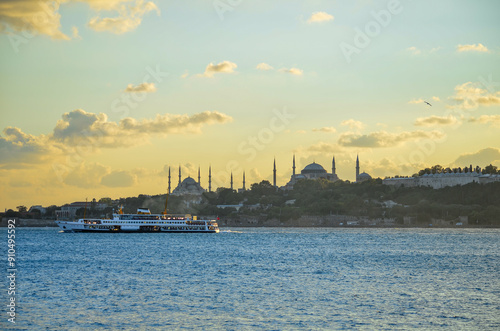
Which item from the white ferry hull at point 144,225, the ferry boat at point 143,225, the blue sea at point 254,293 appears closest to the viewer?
the blue sea at point 254,293

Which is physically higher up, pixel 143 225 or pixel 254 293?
pixel 143 225

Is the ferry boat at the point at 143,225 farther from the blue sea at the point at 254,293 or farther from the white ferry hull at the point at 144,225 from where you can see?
the blue sea at the point at 254,293

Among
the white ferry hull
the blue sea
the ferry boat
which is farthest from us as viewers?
the ferry boat

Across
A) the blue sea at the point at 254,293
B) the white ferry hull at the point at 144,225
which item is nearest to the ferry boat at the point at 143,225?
the white ferry hull at the point at 144,225

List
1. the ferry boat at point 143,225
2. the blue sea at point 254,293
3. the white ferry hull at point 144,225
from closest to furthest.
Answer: the blue sea at point 254,293 < the white ferry hull at point 144,225 < the ferry boat at point 143,225

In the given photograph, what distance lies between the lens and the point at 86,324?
35188mm

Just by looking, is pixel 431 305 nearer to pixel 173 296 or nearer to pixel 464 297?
pixel 464 297

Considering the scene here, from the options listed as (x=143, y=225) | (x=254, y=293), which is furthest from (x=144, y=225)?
(x=254, y=293)

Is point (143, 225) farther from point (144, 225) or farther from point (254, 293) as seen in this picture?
point (254, 293)

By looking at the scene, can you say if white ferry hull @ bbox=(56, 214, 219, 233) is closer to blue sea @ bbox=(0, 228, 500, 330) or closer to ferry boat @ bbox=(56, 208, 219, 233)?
ferry boat @ bbox=(56, 208, 219, 233)

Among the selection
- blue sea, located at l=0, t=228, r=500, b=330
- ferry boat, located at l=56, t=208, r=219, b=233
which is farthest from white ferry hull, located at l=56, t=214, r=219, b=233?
blue sea, located at l=0, t=228, r=500, b=330

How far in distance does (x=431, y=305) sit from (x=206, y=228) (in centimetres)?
10583

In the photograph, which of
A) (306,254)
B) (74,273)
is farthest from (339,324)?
(306,254)

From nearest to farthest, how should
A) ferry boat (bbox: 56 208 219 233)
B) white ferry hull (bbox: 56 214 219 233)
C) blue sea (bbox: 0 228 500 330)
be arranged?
1. blue sea (bbox: 0 228 500 330)
2. white ferry hull (bbox: 56 214 219 233)
3. ferry boat (bbox: 56 208 219 233)
